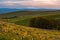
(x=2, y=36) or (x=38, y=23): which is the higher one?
(x=2, y=36)

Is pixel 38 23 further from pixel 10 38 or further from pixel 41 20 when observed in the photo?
pixel 10 38

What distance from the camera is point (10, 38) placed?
1686 cm

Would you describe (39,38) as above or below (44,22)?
above

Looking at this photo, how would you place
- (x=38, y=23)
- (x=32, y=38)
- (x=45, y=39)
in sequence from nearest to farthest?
(x=32, y=38) < (x=45, y=39) < (x=38, y=23)

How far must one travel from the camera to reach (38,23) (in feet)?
207

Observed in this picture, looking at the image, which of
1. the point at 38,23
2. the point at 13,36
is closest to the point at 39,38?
the point at 13,36

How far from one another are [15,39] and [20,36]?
85cm

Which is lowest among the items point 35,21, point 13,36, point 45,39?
point 35,21

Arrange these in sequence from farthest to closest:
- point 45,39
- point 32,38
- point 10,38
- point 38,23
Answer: point 38,23 → point 45,39 → point 32,38 → point 10,38

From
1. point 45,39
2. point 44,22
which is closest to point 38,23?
point 44,22

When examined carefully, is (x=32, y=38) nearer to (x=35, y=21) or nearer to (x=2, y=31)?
(x=2, y=31)

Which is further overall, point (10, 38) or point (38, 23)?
point (38, 23)

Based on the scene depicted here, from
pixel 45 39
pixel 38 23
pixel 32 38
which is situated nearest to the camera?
pixel 32 38

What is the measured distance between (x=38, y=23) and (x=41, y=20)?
7.24 ft
